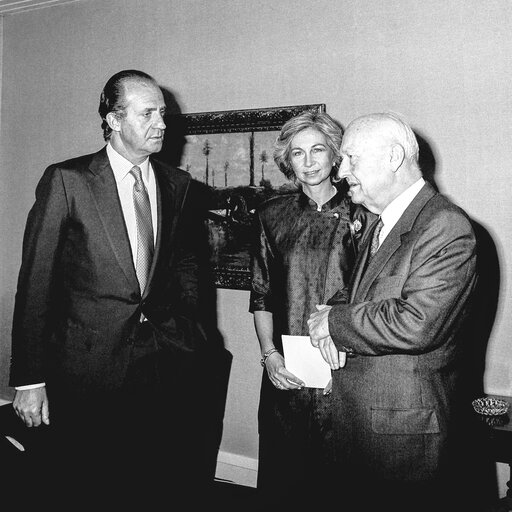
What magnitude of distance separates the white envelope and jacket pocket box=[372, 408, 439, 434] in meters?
0.57

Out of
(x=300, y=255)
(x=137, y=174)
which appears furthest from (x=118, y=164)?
(x=300, y=255)

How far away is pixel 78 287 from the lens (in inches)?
97.6

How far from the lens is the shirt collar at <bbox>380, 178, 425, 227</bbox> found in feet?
6.32

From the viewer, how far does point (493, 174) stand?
2.92m

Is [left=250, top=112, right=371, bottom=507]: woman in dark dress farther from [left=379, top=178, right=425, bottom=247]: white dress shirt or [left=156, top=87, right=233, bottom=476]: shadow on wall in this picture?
[left=156, top=87, right=233, bottom=476]: shadow on wall

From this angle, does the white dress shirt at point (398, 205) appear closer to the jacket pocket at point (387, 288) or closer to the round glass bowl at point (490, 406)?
the jacket pocket at point (387, 288)

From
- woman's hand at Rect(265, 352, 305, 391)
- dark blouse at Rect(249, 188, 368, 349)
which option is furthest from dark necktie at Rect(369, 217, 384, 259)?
woman's hand at Rect(265, 352, 305, 391)

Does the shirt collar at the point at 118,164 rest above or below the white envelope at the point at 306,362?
above

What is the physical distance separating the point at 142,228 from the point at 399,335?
4.11ft

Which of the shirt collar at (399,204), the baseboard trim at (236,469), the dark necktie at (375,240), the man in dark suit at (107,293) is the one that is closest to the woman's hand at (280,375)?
the man in dark suit at (107,293)

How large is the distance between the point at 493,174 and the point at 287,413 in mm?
1495

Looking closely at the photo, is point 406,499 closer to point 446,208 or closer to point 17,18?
point 446,208

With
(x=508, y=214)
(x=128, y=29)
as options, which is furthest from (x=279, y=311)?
(x=128, y=29)

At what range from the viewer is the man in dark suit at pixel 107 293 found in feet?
7.90
